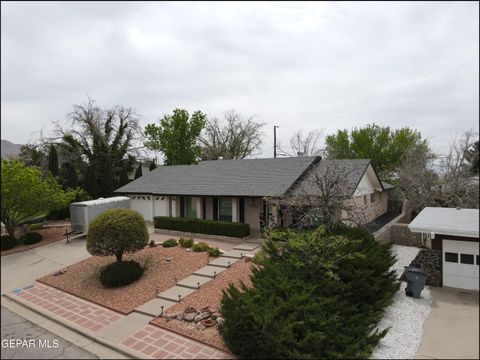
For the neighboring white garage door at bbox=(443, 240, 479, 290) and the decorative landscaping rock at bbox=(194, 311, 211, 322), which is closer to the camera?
the decorative landscaping rock at bbox=(194, 311, 211, 322)

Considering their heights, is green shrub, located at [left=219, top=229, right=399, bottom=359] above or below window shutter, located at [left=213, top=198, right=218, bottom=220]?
below

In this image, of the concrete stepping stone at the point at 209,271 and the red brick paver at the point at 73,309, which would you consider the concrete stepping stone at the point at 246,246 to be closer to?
the concrete stepping stone at the point at 209,271

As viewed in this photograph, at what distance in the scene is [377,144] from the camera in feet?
128

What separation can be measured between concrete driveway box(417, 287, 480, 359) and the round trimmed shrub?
9.16 m

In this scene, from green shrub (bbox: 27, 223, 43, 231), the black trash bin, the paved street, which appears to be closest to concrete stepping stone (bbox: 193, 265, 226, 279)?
the paved street

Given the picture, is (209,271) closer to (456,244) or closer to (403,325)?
(403,325)

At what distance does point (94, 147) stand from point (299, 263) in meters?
30.3

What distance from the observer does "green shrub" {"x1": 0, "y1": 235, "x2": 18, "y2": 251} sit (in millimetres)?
3256

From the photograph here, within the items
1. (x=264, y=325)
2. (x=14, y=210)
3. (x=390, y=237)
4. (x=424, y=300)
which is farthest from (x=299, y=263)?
(x=390, y=237)

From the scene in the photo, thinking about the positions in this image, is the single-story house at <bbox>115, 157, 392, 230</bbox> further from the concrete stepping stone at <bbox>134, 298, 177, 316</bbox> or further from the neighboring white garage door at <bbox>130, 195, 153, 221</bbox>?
the concrete stepping stone at <bbox>134, 298, 177, 316</bbox>

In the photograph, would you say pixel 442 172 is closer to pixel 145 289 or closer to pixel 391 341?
pixel 391 341

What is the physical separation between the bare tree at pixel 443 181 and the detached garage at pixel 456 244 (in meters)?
8.21

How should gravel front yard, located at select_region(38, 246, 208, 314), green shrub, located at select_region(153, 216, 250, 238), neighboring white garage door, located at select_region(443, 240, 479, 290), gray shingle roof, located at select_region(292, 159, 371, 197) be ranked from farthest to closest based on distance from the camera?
1. green shrub, located at select_region(153, 216, 250, 238)
2. gray shingle roof, located at select_region(292, 159, 371, 197)
3. gravel front yard, located at select_region(38, 246, 208, 314)
4. neighboring white garage door, located at select_region(443, 240, 479, 290)

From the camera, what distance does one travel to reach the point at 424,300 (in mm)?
9781
